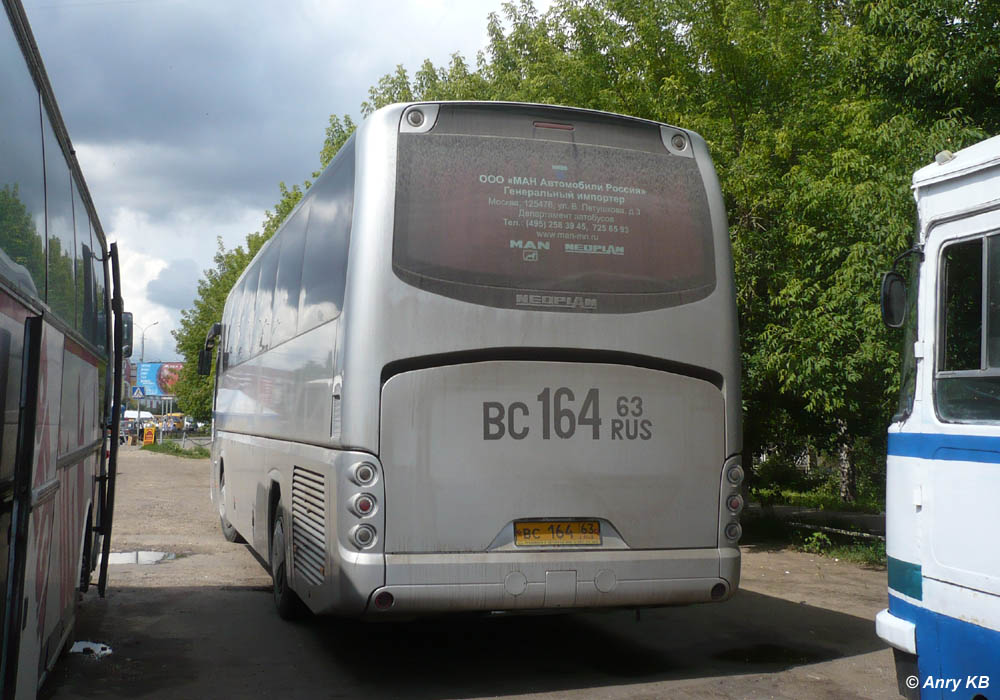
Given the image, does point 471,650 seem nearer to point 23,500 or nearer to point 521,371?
point 521,371

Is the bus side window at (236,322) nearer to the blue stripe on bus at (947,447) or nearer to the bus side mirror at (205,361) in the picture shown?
the bus side mirror at (205,361)

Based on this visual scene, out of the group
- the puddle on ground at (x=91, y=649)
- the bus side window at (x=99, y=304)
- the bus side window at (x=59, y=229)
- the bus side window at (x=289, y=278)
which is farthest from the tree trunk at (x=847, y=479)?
the bus side window at (x=59, y=229)

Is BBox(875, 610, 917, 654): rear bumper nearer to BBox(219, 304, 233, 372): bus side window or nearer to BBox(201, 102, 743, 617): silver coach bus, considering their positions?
BBox(201, 102, 743, 617): silver coach bus

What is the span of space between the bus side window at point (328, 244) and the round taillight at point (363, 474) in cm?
104

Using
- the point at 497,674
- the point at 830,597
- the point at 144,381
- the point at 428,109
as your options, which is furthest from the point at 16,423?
the point at 144,381

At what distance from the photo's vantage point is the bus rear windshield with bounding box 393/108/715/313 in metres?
6.43

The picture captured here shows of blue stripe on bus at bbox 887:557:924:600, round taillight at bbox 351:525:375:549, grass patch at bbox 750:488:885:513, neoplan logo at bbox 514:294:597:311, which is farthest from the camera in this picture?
grass patch at bbox 750:488:885:513

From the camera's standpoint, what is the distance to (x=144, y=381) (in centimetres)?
9156

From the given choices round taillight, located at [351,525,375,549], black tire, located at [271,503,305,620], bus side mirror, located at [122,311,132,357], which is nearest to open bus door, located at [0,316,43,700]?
round taillight, located at [351,525,375,549]

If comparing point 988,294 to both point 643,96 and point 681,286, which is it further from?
point 643,96

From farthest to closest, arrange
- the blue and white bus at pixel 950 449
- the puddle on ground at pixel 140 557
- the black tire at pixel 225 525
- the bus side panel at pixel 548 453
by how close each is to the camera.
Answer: the black tire at pixel 225 525, the puddle on ground at pixel 140 557, the bus side panel at pixel 548 453, the blue and white bus at pixel 950 449

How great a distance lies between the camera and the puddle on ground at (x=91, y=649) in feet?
24.5

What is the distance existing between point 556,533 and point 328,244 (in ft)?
8.40

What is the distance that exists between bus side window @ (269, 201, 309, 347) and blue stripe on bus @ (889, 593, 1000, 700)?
5.13 m
